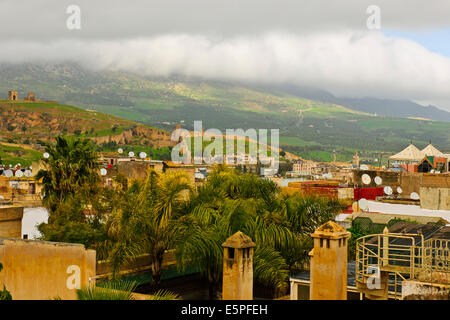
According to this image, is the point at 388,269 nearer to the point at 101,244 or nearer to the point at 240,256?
the point at 240,256

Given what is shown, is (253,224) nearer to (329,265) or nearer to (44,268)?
(44,268)

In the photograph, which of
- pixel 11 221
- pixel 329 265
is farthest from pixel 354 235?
pixel 329 265

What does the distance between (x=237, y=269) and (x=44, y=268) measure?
8.36m

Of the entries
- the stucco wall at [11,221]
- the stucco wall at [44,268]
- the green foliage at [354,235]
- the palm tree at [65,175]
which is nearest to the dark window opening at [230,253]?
the stucco wall at [44,268]

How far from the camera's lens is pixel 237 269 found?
14547 millimetres

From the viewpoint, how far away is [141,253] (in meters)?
23.2

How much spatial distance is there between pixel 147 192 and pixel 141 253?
2643 mm

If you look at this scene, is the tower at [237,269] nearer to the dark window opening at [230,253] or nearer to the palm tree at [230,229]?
the dark window opening at [230,253]

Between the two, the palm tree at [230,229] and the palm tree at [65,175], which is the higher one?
the palm tree at [65,175]

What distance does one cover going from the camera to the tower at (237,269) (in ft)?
47.4

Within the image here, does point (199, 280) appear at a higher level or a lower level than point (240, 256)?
lower

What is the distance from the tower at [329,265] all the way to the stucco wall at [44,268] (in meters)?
8.27
